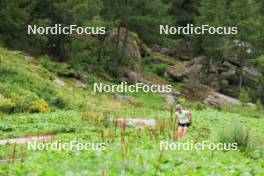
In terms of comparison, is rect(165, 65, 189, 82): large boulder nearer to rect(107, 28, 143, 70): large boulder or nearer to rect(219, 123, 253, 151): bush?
rect(107, 28, 143, 70): large boulder

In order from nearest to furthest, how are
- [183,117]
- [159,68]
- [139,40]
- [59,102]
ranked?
[183,117] < [59,102] < [159,68] < [139,40]

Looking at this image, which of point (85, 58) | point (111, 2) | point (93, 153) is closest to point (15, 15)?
point (85, 58)

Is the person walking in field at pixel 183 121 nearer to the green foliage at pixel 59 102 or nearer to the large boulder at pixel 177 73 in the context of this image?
the green foliage at pixel 59 102

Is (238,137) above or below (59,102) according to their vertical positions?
above

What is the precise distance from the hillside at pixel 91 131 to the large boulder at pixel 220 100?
595 centimetres

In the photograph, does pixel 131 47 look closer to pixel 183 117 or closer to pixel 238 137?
pixel 183 117

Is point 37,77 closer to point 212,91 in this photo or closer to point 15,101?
point 15,101

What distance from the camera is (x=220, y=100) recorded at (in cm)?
5084

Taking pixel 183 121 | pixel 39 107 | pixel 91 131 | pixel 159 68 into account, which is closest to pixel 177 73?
pixel 159 68

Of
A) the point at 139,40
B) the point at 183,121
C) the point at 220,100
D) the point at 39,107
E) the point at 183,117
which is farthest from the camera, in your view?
the point at 139,40

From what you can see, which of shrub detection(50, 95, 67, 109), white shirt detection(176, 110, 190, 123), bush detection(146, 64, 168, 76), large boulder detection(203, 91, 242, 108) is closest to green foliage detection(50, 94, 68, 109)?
shrub detection(50, 95, 67, 109)

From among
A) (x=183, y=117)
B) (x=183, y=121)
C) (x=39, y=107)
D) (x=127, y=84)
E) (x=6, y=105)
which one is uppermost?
(x=183, y=117)

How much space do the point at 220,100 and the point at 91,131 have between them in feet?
99.9

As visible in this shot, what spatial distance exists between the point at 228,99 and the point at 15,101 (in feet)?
90.1
